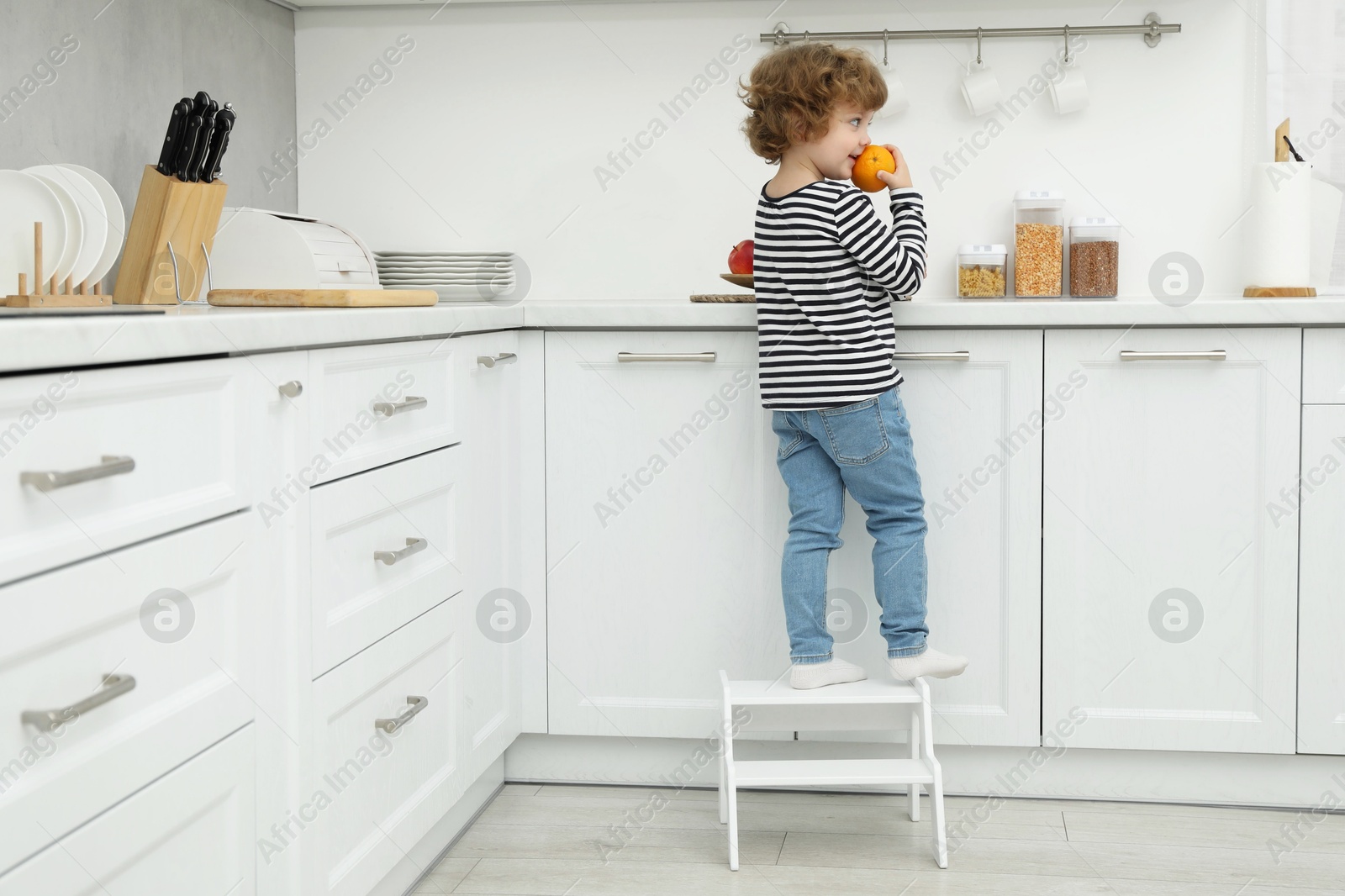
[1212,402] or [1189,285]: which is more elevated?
[1189,285]

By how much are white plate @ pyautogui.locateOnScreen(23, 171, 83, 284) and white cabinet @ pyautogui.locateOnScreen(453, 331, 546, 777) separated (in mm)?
522

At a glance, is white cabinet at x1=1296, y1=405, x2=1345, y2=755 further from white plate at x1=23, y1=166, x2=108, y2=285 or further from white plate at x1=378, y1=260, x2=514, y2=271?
white plate at x1=23, y1=166, x2=108, y2=285

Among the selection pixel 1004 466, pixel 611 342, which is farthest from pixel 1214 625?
pixel 611 342

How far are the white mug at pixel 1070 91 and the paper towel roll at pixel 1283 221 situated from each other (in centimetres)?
35

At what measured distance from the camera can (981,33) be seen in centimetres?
235

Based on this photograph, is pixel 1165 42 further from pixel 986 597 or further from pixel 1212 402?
pixel 986 597

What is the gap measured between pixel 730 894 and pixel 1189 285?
4.94ft

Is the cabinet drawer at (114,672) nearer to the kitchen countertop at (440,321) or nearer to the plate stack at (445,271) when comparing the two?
the kitchen countertop at (440,321)

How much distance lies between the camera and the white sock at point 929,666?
1816mm

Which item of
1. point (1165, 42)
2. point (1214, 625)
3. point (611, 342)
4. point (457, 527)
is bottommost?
point (1214, 625)

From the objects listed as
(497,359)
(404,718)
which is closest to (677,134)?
(497,359)

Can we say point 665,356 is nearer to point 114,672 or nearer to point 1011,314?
point 1011,314

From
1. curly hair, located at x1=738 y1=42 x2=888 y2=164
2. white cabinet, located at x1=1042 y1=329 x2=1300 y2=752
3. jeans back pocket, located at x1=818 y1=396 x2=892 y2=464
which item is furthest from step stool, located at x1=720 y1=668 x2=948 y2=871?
curly hair, located at x1=738 y1=42 x2=888 y2=164

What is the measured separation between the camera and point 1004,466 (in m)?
1.91
